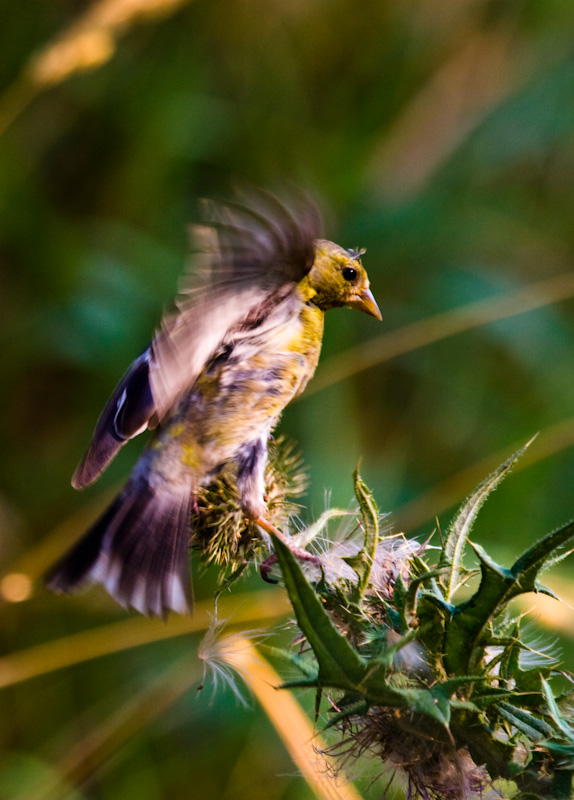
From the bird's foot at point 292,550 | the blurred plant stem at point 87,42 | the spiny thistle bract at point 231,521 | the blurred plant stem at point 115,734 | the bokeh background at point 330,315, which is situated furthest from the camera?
the bokeh background at point 330,315

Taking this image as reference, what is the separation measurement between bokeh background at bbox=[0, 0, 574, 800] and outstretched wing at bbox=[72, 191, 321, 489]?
1226mm

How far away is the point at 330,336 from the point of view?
3098 millimetres

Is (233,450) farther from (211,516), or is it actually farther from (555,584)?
(555,584)

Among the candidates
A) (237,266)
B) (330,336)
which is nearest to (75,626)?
(330,336)

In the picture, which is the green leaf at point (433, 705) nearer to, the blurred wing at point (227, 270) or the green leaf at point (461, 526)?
the green leaf at point (461, 526)

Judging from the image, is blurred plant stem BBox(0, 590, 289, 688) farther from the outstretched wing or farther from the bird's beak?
the outstretched wing

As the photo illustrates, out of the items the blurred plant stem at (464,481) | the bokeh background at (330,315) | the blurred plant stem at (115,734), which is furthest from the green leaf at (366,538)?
the blurred plant stem at (115,734)

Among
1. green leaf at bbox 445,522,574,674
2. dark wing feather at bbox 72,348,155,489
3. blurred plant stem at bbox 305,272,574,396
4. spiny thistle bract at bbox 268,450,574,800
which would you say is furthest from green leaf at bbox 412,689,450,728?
blurred plant stem at bbox 305,272,574,396

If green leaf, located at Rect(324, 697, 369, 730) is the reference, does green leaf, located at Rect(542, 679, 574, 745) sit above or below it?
below

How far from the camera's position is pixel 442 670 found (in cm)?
107

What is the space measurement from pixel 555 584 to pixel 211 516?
133 cm

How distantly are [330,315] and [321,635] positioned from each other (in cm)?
232

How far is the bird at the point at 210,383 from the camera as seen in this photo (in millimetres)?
1437

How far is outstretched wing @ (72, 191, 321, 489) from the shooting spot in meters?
1.40
